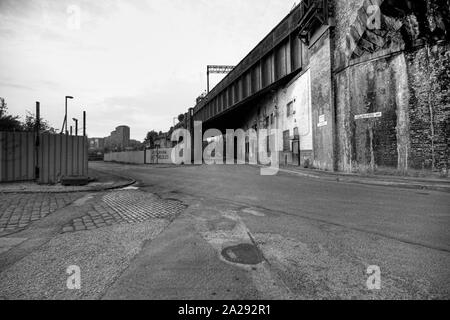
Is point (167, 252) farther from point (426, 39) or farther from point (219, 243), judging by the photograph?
point (426, 39)

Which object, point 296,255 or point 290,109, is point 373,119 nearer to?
point 290,109

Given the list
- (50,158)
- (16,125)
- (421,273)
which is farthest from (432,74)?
(16,125)

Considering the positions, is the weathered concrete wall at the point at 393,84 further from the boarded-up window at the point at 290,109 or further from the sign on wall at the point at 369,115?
the boarded-up window at the point at 290,109

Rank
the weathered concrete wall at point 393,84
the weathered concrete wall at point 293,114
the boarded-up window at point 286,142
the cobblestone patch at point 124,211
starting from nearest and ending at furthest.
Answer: the cobblestone patch at point 124,211 < the weathered concrete wall at point 393,84 < the weathered concrete wall at point 293,114 < the boarded-up window at point 286,142

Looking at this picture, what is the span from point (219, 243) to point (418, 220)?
12.7 ft

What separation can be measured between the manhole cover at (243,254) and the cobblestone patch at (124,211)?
6.83 ft

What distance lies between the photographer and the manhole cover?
2900 millimetres

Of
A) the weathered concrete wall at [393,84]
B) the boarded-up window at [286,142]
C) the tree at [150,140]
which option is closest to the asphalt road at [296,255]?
the weathered concrete wall at [393,84]

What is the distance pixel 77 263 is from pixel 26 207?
4.47 metres

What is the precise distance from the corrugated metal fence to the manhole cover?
407 inches

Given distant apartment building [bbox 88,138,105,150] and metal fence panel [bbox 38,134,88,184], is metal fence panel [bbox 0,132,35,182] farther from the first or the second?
distant apartment building [bbox 88,138,105,150]

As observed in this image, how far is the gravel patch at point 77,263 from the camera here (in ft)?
7.52

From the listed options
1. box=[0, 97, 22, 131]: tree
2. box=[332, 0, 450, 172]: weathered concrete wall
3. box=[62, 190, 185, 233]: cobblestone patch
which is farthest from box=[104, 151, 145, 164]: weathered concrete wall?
box=[62, 190, 185, 233]: cobblestone patch

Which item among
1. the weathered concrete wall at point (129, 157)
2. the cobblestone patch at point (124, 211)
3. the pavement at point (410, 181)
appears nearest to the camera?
the cobblestone patch at point (124, 211)
